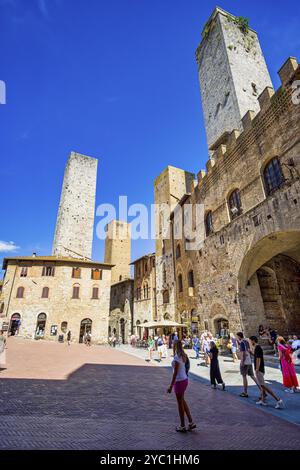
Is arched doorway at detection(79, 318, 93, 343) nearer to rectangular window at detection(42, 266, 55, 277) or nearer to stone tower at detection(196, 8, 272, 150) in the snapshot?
rectangular window at detection(42, 266, 55, 277)

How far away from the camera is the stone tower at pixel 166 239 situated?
22719 millimetres

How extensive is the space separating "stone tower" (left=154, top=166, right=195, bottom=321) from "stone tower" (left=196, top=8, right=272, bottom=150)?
Answer: 5.75 m

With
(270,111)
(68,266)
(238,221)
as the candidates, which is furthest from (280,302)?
(68,266)

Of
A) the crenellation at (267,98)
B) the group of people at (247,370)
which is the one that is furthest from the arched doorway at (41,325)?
the crenellation at (267,98)

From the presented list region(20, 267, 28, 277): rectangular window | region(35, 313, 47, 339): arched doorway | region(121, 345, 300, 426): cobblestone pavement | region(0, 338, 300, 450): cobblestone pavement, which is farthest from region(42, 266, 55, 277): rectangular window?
region(0, 338, 300, 450): cobblestone pavement

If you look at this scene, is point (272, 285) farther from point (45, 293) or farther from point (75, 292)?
point (45, 293)

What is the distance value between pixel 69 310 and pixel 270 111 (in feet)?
79.4

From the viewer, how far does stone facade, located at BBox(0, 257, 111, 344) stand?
24750 mm

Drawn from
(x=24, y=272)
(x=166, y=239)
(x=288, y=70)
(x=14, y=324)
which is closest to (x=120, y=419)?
(x=288, y=70)

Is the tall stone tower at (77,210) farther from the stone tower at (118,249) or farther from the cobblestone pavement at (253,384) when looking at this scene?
the cobblestone pavement at (253,384)

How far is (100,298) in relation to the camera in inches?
1077

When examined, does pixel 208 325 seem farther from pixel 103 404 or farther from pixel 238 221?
pixel 103 404

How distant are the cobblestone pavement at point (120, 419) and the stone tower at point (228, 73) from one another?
1601 centimetres

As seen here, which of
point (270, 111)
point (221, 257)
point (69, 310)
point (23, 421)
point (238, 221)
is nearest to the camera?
point (23, 421)
